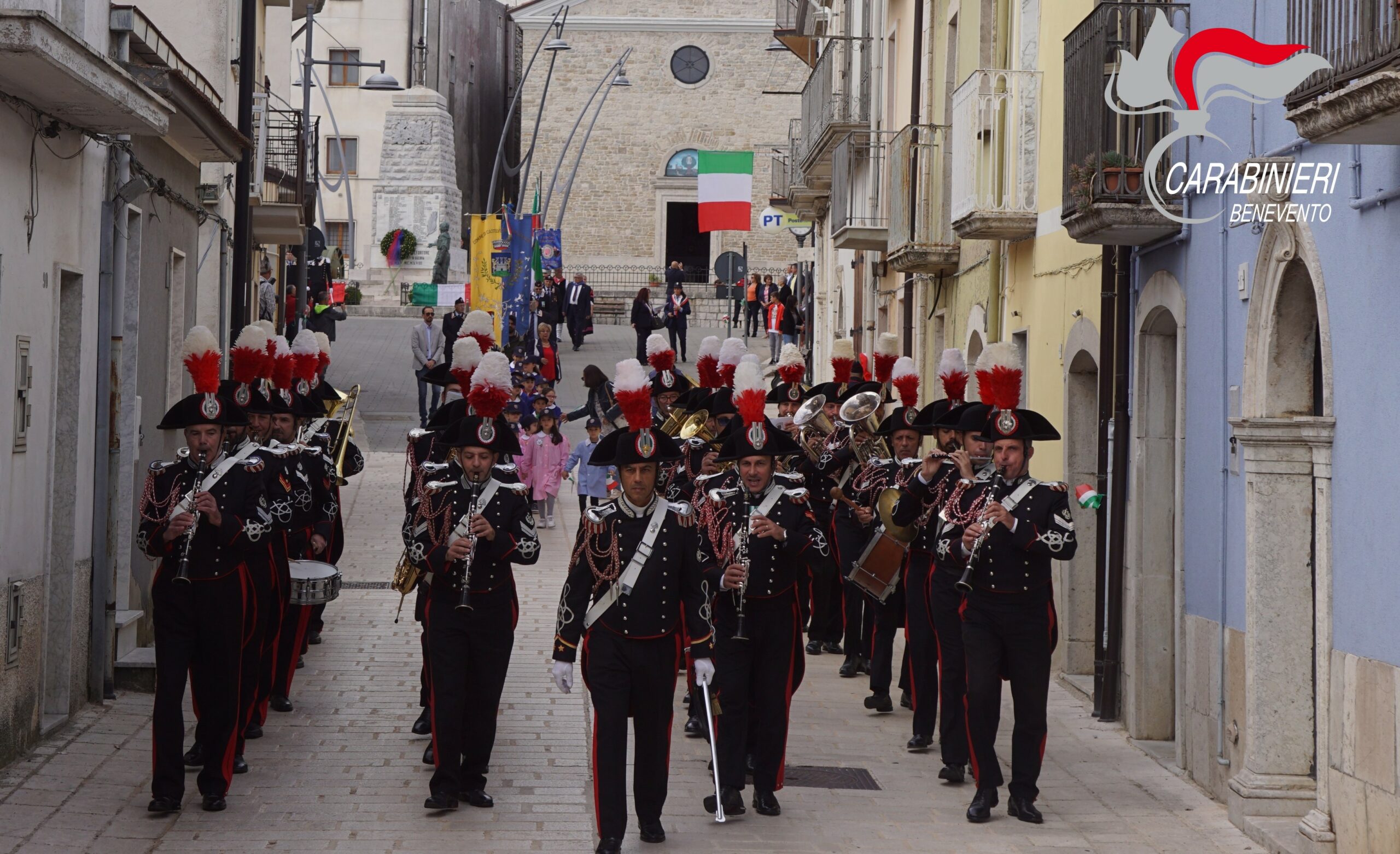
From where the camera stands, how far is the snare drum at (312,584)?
10.4 meters

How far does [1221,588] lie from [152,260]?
334 inches

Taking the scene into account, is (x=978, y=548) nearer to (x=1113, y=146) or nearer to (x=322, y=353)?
Result: (x=1113, y=146)

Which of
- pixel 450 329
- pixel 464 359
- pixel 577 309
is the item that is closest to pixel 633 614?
pixel 464 359

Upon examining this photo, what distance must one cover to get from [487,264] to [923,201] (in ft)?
53.3

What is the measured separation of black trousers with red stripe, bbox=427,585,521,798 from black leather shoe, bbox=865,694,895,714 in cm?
363

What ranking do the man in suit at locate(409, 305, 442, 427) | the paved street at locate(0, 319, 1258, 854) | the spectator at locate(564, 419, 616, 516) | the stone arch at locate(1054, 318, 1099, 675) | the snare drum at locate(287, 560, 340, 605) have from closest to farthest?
the paved street at locate(0, 319, 1258, 854), the snare drum at locate(287, 560, 340, 605), the stone arch at locate(1054, 318, 1099, 675), the spectator at locate(564, 419, 616, 516), the man in suit at locate(409, 305, 442, 427)

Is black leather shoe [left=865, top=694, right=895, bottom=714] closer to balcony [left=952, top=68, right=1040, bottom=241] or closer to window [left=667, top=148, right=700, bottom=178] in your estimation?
balcony [left=952, top=68, right=1040, bottom=241]

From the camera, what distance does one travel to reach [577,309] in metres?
43.1

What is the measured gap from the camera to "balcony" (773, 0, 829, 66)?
33125mm

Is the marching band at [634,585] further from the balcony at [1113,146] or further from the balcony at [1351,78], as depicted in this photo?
the balcony at [1351,78]

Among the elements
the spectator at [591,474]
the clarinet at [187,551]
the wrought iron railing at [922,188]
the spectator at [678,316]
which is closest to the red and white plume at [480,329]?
the clarinet at [187,551]

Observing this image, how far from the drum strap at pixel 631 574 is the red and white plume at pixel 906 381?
14.3 feet

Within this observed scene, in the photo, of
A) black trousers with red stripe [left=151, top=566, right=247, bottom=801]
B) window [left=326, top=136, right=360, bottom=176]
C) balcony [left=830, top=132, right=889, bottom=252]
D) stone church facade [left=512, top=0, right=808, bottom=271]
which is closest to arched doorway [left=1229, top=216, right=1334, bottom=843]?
→ black trousers with red stripe [left=151, top=566, right=247, bottom=801]

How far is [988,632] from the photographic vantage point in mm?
9070
